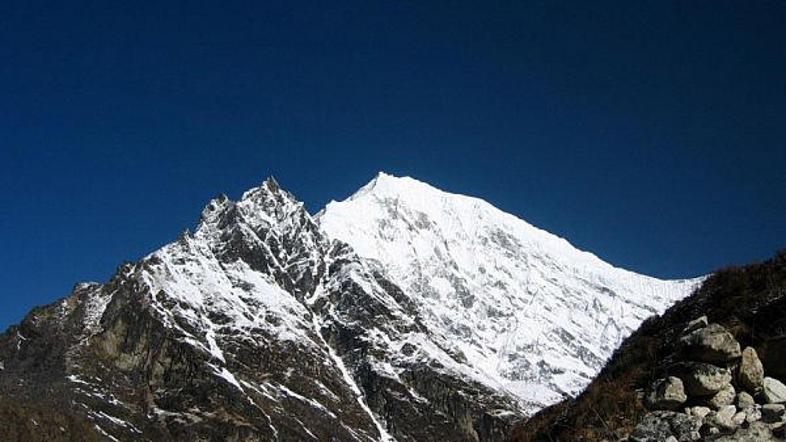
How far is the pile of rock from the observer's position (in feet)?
57.7

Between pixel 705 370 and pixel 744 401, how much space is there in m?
1.10

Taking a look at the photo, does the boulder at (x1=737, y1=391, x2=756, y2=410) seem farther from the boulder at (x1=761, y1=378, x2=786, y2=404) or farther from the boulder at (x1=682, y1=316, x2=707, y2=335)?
the boulder at (x1=682, y1=316, x2=707, y2=335)

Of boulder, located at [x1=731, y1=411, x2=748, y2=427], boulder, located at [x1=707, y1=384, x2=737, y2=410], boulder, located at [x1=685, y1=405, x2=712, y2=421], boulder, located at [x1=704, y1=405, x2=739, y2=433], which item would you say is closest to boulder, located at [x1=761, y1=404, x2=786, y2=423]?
boulder, located at [x1=731, y1=411, x2=748, y2=427]

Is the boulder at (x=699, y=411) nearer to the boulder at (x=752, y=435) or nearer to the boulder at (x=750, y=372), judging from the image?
the boulder at (x=750, y=372)

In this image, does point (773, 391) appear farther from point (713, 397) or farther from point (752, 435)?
point (752, 435)

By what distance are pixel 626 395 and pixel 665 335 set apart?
4.69 meters

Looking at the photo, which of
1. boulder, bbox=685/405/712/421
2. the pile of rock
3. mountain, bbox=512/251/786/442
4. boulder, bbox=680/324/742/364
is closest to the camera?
the pile of rock

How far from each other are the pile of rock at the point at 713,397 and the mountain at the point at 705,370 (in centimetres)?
2

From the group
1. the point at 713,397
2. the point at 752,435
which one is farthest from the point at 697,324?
the point at 752,435

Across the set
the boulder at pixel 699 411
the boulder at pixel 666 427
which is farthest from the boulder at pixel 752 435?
the boulder at pixel 699 411

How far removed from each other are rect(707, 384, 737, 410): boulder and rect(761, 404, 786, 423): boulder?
3.51ft

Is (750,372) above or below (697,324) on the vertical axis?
below

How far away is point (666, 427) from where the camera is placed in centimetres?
1844

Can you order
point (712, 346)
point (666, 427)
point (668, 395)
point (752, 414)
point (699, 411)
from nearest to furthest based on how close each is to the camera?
point (752, 414)
point (666, 427)
point (699, 411)
point (668, 395)
point (712, 346)
